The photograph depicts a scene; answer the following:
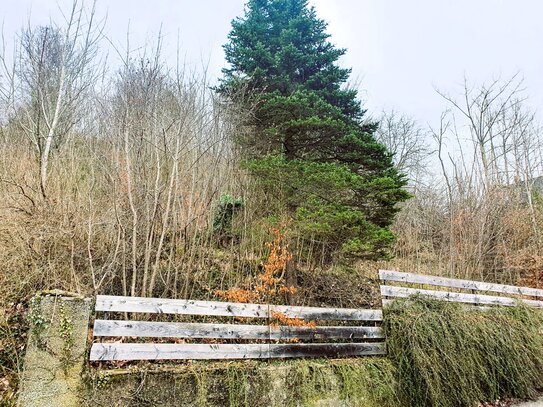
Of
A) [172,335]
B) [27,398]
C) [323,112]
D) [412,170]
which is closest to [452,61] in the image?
[412,170]

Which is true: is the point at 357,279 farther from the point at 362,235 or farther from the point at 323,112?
the point at 323,112

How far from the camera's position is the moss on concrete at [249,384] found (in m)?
3.03

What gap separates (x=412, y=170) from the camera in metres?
18.1

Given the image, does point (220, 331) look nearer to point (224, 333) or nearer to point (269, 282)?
point (224, 333)

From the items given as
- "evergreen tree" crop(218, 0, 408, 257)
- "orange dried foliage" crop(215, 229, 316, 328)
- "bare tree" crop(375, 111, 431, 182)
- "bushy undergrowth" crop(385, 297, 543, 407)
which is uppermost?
"bare tree" crop(375, 111, 431, 182)

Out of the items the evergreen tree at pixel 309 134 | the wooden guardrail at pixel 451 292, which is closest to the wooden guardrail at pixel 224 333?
the wooden guardrail at pixel 451 292

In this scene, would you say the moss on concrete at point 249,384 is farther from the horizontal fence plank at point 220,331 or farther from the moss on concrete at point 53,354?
the horizontal fence plank at point 220,331

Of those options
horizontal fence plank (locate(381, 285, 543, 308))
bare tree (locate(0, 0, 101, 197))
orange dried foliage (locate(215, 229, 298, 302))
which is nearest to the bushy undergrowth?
horizontal fence plank (locate(381, 285, 543, 308))

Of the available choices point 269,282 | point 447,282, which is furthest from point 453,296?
point 269,282

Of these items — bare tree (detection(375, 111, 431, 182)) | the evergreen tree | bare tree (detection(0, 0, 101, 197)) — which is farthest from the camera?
bare tree (detection(375, 111, 431, 182))

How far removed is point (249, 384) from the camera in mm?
3566

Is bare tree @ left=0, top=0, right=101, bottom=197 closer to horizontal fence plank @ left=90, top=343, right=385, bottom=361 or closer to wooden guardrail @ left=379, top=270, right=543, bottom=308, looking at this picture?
horizontal fence plank @ left=90, top=343, right=385, bottom=361

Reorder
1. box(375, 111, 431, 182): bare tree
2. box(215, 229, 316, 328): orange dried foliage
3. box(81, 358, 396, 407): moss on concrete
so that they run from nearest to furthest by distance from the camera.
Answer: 1. box(81, 358, 396, 407): moss on concrete
2. box(215, 229, 316, 328): orange dried foliage
3. box(375, 111, 431, 182): bare tree

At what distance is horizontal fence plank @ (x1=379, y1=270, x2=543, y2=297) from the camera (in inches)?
190
